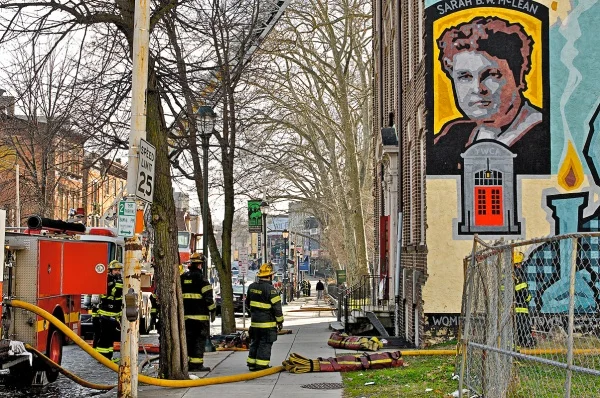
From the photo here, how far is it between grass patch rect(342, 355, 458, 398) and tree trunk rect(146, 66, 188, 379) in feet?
8.27

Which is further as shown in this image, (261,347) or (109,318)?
(109,318)

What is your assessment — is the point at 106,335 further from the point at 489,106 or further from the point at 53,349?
the point at 489,106

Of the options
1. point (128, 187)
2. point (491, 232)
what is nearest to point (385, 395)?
point (128, 187)

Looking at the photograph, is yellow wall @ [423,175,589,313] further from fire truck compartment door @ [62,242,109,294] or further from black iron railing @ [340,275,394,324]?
fire truck compartment door @ [62,242,109,294]

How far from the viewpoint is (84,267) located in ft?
50.5

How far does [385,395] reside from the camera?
11.2 metres

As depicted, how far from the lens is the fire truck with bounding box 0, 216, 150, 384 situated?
41.7 ft

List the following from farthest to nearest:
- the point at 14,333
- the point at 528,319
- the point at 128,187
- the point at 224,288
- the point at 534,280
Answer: the point at 224,288, the point at 534,280, the point at 14,333, the point at 128,187, the point at 528,319

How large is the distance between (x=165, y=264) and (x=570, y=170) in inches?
321

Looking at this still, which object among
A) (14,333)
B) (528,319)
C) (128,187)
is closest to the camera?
(528,319)

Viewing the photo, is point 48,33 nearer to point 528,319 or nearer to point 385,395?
point 385,395

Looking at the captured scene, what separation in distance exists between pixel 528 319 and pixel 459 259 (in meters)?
7.45

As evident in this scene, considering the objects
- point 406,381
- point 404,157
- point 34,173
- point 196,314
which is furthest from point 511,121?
point 34,173

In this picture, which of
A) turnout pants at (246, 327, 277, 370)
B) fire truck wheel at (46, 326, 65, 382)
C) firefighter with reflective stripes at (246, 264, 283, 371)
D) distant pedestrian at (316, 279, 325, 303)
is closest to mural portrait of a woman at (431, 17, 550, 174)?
firefighter with reflective stripes at (246, 264, 283, 371)
